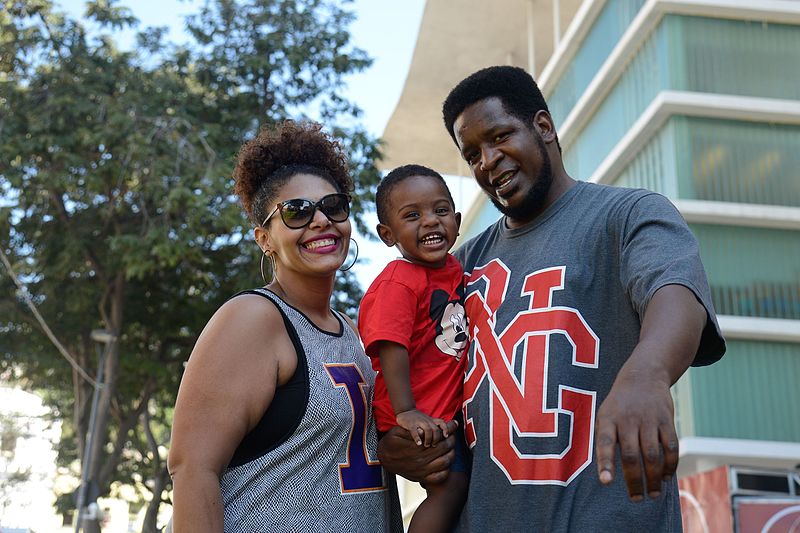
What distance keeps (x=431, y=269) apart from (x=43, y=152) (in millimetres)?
13284

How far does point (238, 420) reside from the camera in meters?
2.91

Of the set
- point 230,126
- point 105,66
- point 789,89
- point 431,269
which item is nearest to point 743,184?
point 789,89

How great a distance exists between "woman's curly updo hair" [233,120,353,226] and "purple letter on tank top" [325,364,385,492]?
2.34 feet

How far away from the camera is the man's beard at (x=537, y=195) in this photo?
2992mm

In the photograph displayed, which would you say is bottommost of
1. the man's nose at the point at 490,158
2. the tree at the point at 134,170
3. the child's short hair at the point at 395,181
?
the man's nose at the point at 490,158

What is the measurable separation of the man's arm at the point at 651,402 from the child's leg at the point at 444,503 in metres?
1.10

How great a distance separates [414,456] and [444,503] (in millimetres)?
176

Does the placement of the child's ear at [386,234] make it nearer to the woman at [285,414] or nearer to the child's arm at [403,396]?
the woman at [285,414]

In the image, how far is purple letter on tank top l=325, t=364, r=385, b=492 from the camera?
3.10m

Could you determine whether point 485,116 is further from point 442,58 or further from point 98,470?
point 442,58

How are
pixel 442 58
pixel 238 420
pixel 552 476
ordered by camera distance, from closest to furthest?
pixel 552 476 < pixel 238 420 < pixel 442 58

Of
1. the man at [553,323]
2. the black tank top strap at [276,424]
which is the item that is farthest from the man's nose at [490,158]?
the black tank top strap at [276,424]

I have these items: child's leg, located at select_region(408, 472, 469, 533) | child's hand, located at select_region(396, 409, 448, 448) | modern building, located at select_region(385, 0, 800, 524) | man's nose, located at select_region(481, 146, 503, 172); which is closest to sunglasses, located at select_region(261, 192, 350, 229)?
man's nose, located at select_region(481, 146, 503, 172)

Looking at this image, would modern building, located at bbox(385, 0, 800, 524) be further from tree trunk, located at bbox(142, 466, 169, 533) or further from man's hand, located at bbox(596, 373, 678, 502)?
man's hand, located at bbox(596, 373, 678, 502)
